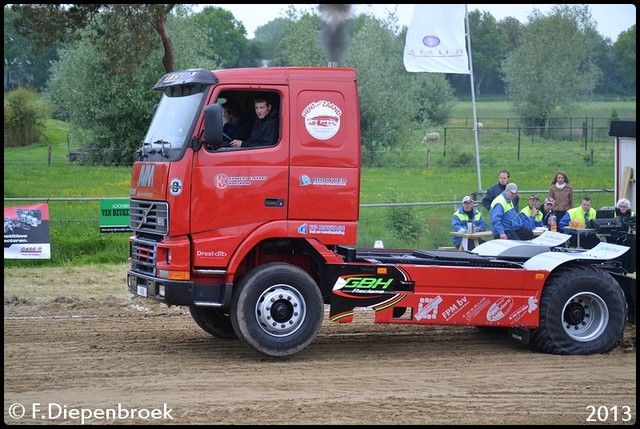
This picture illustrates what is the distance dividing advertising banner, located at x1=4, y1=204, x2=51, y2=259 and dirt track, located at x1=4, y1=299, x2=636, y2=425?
3.84 meters

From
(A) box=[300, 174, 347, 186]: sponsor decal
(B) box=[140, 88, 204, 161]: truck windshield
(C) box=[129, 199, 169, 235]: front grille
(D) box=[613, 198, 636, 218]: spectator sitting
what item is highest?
(B) box=[140, 88, 204, 161]: truck windshield

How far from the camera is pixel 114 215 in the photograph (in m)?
16.0

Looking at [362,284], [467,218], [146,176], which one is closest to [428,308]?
[362,284]

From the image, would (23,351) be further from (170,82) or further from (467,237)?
(467,237)

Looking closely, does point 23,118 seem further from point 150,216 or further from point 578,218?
point 150,216

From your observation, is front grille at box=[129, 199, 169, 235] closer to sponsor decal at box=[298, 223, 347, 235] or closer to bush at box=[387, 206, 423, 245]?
sponsor decal at box=[298, 223, 347, 235]

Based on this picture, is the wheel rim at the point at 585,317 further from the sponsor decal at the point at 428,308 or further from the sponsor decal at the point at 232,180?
the sponsor decal at the point at 232,180

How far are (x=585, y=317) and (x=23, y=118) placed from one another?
34160 millimetres

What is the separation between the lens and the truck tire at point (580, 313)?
10758mm

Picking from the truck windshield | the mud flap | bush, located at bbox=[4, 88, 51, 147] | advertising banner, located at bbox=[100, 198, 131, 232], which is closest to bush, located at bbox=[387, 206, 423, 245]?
advertising banner, located at bbox=[100, 198, 131, 232]

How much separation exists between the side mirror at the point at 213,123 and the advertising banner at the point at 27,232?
764 cm

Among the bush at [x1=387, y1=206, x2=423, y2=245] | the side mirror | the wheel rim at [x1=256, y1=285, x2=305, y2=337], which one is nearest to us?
the side mirror

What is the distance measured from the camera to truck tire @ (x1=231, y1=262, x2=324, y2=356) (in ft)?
32.8

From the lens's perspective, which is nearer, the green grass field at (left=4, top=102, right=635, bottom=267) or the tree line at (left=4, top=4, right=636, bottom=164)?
the green grass field at (left=4, top=102, right=635, bottom=267)
